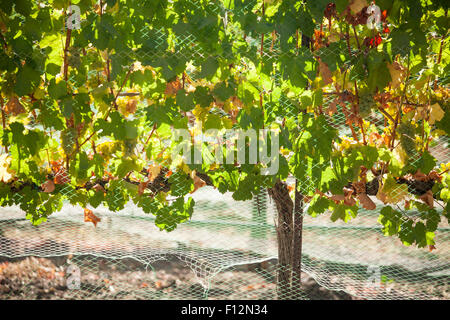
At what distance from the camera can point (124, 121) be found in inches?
64.1

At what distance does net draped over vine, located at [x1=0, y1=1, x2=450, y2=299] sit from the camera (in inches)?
97.5

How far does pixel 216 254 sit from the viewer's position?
2.65m

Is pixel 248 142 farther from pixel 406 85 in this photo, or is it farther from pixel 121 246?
pixel 121 246

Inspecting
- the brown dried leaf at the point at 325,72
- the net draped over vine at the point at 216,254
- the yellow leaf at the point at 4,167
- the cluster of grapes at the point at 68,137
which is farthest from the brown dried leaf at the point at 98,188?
the brown dried leaf at the point at 325,72

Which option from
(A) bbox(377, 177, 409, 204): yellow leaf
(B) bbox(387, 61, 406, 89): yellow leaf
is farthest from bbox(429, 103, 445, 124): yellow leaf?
(A) bbox(377, 177, 409, 204): yellow leaf

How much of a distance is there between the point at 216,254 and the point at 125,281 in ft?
2.81

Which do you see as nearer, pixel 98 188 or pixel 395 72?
pixel 395 72

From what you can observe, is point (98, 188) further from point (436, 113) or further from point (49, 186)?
point (436, 113)

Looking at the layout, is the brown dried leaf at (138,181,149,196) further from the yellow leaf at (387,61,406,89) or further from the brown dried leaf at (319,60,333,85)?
the yellow leaf at (387,61,406,89)

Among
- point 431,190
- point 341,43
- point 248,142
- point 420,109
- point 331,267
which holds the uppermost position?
point 341,43

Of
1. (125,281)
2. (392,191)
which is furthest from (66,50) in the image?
(125,281)
